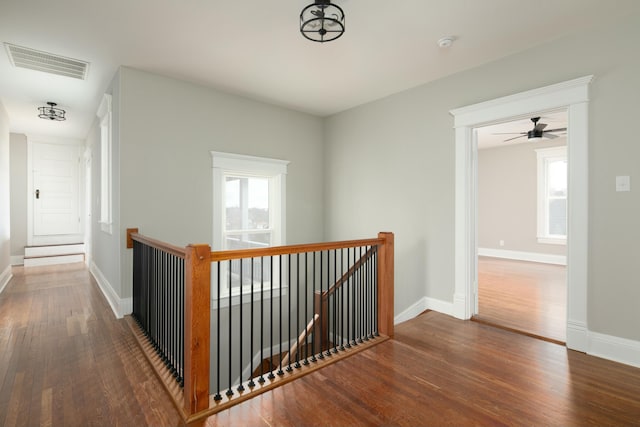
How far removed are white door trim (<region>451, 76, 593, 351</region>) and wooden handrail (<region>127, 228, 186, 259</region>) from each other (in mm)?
2792

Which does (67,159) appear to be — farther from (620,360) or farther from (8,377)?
(620,360)

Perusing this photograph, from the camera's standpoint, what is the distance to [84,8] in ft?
7.93

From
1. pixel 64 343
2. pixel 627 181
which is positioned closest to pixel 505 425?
pixel 627 181

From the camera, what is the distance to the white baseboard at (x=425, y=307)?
11.8 ft

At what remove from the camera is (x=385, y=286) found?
9.72 feet

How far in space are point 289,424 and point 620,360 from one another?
259cm

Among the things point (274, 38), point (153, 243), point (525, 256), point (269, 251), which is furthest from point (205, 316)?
point (525, 256)

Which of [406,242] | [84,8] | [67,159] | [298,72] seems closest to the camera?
[84,8]

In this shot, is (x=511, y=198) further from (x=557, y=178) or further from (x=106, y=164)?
(x=106, y=164)

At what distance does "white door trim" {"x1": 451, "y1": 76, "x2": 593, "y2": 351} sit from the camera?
2.68 m

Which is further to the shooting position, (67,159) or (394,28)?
(67,159)

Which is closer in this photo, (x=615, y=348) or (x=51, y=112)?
(x=615, y=348)

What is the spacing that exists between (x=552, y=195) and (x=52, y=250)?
10.5 metres

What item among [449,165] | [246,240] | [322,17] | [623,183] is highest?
[322,17]
